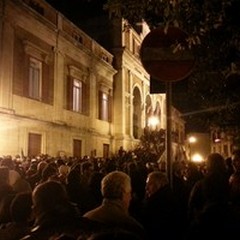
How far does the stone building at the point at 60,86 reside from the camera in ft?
72.6

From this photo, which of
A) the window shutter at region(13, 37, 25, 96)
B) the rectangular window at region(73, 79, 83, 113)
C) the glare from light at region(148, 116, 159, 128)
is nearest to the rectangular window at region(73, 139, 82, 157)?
the rectangular window at region(73, 79, 83, 113)

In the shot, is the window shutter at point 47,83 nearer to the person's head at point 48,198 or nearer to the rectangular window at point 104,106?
the rectangular window at point 104,106

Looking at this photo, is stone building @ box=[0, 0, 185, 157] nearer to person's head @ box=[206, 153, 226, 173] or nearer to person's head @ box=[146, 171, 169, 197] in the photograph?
person's head @ box=[206, 153, 226, 173]

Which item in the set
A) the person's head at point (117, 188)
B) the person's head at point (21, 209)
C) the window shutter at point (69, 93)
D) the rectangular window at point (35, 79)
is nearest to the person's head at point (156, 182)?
the person's head at point (117, 188)

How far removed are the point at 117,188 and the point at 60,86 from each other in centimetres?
2336

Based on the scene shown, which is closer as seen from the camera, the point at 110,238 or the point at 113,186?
the point at 110,238

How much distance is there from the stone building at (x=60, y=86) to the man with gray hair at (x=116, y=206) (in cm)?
1105

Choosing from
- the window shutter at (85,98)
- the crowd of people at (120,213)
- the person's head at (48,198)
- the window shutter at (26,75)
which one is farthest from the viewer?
the window shutter at (85,98)

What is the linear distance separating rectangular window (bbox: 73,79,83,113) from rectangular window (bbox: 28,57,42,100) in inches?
201

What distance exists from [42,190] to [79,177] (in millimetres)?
3535

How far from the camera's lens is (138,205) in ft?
25.8

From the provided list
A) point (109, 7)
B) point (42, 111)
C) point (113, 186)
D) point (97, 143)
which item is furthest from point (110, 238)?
point (97, 143)

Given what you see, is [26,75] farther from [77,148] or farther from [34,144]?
[77,148]

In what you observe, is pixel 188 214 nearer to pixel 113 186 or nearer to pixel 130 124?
pixel 113 186
